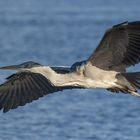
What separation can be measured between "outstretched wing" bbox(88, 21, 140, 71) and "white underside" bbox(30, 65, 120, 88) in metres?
0.15

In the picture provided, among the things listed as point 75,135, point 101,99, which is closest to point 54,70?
point 75,135

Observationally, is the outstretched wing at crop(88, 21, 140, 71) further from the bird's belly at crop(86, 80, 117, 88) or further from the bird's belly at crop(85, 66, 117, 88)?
the bird's belly at crop(86, 80, 117, 88)

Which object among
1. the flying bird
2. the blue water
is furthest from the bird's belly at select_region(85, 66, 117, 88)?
the blue water

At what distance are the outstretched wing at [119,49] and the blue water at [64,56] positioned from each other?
76.8 inches

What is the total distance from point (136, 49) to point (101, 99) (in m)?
4.22

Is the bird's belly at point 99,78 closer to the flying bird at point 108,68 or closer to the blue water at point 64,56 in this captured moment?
the flying bird at point 108,68

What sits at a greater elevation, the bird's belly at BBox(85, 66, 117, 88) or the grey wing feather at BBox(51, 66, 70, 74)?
the grey wing feather at BBox(51, 66, 70, 74)

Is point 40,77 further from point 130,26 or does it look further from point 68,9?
point 68,9

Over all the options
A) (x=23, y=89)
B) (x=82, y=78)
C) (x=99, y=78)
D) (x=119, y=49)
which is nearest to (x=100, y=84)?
(x=99, y=78)

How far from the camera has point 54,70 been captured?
7680mm

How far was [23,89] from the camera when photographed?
28.1ft

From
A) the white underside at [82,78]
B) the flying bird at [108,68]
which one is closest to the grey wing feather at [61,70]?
the flying bird at [108,68]

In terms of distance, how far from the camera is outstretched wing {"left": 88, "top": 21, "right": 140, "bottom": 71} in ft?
24.5

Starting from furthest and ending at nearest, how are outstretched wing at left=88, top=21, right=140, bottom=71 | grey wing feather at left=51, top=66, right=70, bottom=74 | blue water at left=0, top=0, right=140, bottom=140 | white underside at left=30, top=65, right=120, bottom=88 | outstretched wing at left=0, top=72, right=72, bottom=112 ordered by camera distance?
blue water at left=0, top=0, right=140, bottom=140 → outstretched wing at left=0, top=72, right=72, bottom=112 → grey wing feather at left=51, top=66, right=70, bottom=74 → white underside at left=30, top=65, right=120, bottom=88 → outstretched wing at left=88, top=21, right=140, bottom=71
